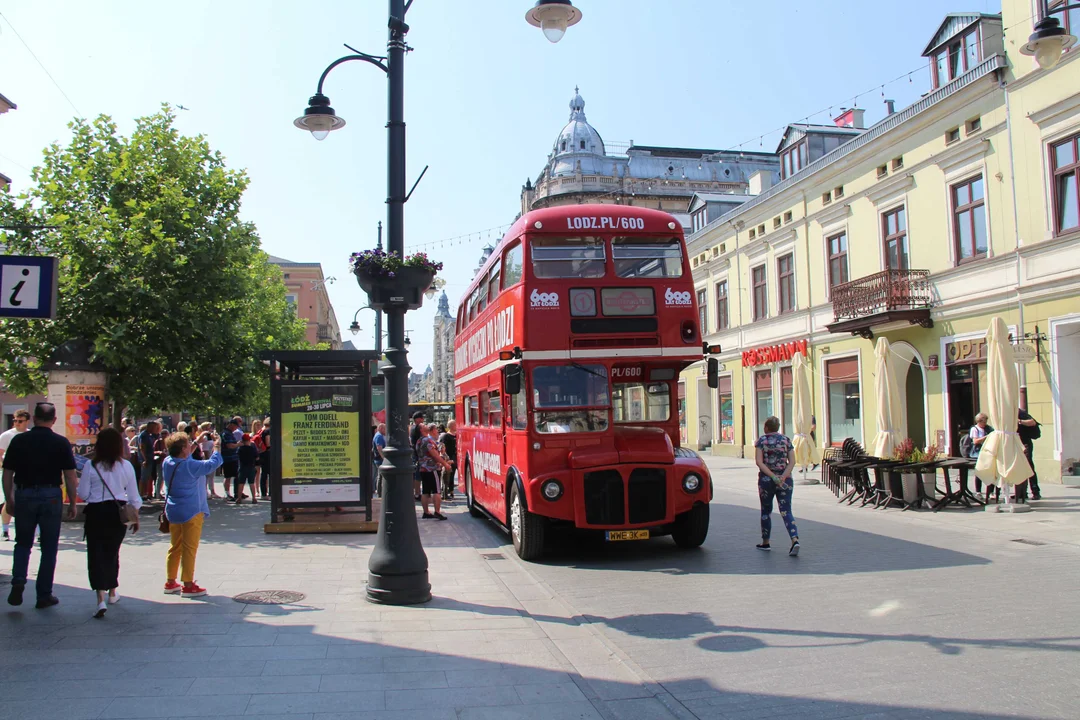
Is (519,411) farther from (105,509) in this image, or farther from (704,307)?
(704,307)

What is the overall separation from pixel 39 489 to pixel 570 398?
5.90 meters

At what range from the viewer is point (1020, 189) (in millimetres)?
18547

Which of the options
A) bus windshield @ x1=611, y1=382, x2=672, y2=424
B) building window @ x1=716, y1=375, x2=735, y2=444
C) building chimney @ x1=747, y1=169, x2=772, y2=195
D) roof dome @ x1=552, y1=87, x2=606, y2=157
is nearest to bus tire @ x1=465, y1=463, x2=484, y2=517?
bus windshield @ x1=611, y1=382, x2=672, y2=424

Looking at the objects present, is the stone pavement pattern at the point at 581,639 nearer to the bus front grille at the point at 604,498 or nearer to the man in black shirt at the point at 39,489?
the man in black shirt at the point at 39,489

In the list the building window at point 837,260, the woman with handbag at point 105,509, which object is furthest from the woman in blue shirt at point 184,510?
the building window at point 837,260

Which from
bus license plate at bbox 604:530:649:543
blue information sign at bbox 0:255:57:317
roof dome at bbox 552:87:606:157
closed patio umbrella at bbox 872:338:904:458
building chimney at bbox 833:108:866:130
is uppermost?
roof dome at bbox 552:87:606:157

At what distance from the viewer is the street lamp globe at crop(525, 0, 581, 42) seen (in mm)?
7875

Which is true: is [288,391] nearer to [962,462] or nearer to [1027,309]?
[962,462]

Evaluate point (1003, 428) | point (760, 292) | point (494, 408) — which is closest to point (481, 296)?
point (494, 408)

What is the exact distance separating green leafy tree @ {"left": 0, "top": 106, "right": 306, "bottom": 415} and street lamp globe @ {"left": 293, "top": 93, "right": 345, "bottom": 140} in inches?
285

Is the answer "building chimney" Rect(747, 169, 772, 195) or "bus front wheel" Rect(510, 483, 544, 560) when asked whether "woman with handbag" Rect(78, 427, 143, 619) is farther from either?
"building chimney" Rect(747, 169, 772, 195)

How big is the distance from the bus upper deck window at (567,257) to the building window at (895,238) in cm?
1466

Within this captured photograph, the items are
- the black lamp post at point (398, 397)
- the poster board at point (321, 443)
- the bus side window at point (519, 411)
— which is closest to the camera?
the black lamp post at point (398, 397)

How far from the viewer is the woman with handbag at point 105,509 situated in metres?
7.27
